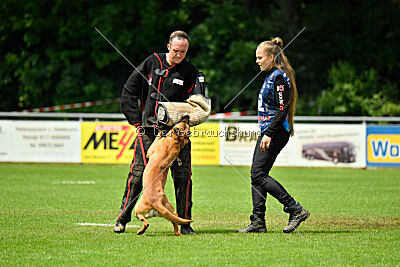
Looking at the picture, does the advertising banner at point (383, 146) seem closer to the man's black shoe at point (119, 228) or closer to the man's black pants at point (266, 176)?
the man's black pants at point (266, 176)

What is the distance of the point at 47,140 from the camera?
19.5 metres

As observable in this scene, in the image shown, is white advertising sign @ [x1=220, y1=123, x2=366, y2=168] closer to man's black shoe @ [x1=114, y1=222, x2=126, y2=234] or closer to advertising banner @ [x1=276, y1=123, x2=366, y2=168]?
advertising banner @ [x1=276, y1=123, x2=366, y2=168]

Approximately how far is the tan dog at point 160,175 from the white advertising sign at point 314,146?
11183mm

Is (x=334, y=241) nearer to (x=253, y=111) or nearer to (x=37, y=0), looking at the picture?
(x=253, y=111)

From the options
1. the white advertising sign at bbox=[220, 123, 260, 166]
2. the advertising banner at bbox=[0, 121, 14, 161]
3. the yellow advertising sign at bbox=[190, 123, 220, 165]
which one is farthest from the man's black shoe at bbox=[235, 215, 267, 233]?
the advertising banner at bbox=[0, 121, 14, 161]

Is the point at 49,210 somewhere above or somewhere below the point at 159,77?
below

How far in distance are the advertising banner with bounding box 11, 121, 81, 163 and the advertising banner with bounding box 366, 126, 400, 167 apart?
25.2ft

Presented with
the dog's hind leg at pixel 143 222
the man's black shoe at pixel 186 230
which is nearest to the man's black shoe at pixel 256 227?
the man's black shoe at pixel 186 230

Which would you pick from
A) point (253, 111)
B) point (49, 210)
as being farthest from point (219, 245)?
point (253, 111)

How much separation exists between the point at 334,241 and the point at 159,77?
241cm

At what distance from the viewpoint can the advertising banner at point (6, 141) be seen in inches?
765

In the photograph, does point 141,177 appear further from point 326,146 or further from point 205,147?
point 326,146

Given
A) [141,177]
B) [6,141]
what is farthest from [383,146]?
[141,177]

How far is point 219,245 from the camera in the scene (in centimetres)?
674
